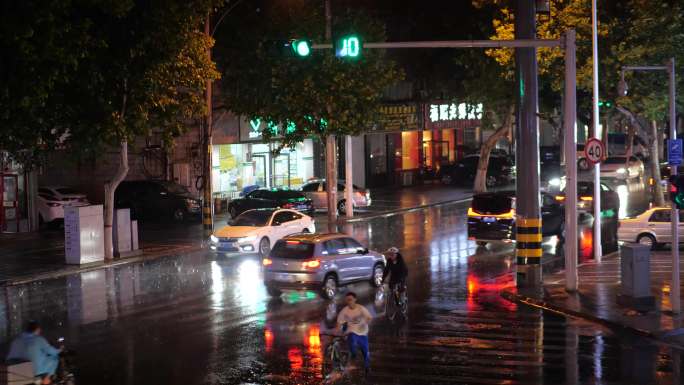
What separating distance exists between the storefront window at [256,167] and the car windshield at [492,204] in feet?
54.9

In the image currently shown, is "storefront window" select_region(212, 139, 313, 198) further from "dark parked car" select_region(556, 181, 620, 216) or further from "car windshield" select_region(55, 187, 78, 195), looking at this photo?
"dark parked car" select_region(556, 181, 620, 216)

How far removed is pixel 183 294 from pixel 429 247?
11.1m

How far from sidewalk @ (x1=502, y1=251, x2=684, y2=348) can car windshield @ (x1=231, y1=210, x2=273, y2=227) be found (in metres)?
10.0

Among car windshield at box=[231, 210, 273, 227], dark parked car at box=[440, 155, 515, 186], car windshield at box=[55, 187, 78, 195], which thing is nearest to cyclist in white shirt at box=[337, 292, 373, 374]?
car windshield at box=[231, 210, 273, 227]

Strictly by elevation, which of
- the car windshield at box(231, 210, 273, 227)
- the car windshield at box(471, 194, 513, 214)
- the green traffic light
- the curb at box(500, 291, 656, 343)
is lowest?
the curb at box(500, 291, 656, 343)

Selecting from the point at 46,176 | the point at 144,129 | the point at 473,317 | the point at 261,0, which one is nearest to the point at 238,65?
the point at 261,0

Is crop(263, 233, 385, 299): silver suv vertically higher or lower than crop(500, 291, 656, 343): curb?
higher

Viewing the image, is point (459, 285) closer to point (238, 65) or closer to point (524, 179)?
point (524, 179)

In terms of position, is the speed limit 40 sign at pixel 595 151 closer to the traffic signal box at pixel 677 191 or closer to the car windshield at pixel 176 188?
the traffic signal box at pixel 677 191

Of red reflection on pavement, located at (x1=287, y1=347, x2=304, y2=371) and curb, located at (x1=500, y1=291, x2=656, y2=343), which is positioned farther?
curb, located at (x1=500, y1=291, x2=656, y2=343)

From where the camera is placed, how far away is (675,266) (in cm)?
2005

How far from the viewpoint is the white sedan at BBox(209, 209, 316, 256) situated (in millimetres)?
30984

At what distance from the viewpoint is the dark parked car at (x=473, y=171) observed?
6316cm

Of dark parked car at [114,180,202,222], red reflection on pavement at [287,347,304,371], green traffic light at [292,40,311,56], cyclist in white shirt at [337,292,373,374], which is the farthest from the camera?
dark parked car at [114,180,202,222]
